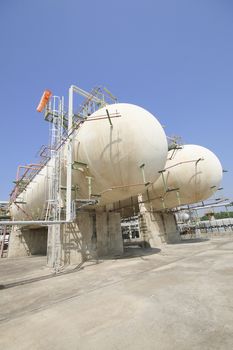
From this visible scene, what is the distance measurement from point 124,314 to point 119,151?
18.7 ft

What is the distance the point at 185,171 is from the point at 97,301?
13.3m

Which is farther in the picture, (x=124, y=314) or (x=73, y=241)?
(x=73, y=241)

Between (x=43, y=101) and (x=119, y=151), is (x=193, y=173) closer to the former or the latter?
(x=119, y=151)

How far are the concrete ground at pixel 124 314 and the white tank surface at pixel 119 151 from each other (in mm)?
4121

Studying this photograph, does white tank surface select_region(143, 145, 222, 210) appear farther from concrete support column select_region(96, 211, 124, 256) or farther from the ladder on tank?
the ladder on tank

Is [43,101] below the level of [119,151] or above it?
above

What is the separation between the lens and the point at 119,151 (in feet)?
26.2

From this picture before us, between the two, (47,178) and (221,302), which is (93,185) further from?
(221,302)

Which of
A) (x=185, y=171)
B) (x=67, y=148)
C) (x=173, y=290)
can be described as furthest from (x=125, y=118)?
(x=185, y=171)

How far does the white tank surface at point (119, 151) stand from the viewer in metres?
8.02

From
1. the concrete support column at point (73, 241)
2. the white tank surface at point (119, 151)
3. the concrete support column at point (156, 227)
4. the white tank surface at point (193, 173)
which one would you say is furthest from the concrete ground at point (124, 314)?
the concrete support column at point (156, 227)

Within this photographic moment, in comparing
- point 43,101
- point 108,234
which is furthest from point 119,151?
point 108,234

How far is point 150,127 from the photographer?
28.0ft

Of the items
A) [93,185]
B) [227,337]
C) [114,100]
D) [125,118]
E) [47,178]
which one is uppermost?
[114,100]
